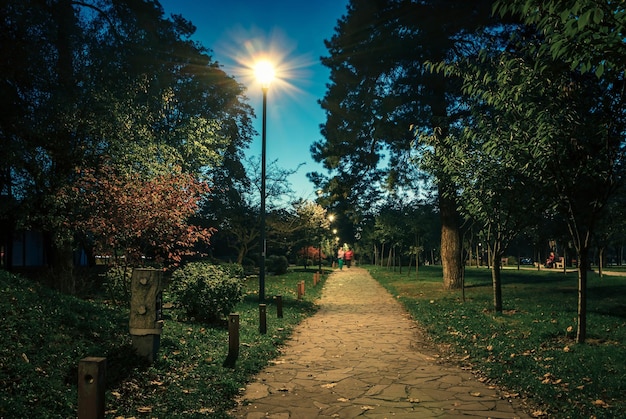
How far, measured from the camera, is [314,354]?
8125mm

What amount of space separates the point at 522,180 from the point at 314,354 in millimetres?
6264

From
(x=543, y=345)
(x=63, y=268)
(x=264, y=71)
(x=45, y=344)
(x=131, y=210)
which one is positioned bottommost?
(x=543, y=345)

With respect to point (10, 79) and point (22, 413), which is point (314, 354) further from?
point (10, 79)

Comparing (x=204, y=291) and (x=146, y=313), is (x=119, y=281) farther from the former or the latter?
(x=146, y=313)

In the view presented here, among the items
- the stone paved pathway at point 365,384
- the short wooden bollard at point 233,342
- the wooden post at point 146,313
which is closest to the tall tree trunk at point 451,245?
the stone paved pathway at point 365,384

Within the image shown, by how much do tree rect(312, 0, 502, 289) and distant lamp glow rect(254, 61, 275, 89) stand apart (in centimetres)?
573

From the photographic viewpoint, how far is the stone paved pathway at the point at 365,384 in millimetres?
5051

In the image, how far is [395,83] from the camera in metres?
17.6

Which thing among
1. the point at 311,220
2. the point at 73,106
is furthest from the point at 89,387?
the point at 311,220

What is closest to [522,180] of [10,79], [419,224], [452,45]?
[452,45]

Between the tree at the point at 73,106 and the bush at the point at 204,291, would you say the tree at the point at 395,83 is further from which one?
the bush at the point at 204,291

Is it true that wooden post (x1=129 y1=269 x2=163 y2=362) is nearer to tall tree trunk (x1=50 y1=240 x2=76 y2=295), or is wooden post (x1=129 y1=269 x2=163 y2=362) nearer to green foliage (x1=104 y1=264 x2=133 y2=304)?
green foliage (x1=104 y1=264 x2=133 y2=304)

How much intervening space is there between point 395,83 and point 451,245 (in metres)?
6.99

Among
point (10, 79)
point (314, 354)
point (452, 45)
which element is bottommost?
point (314, 354)
